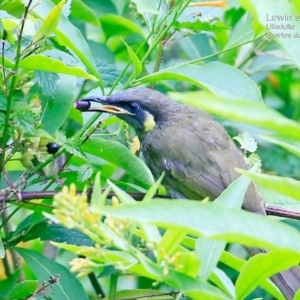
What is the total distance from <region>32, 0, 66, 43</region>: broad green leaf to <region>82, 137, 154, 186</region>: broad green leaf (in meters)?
0.58

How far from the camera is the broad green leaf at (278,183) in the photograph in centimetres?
132

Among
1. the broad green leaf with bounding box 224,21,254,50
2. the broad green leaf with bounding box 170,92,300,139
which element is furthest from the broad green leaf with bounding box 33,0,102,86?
the broad green leaf with bounding box 170,92,300,139

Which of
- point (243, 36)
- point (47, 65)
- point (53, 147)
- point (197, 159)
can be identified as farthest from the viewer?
point (197, 159)

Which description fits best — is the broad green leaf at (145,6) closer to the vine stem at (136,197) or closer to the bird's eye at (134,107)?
the vine stem at (136,197)

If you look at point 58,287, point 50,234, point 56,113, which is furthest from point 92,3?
point 58,287

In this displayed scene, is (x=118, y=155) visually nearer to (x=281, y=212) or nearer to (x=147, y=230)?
(x=281, y=212)

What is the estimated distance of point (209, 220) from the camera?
3.96 ft

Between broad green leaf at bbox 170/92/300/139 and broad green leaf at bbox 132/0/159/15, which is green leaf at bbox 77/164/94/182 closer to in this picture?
broad green leaf at bbox 132/0/159/15

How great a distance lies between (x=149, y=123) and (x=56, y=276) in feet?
4.08

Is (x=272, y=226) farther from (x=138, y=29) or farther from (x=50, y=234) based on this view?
(x=138, y=29)

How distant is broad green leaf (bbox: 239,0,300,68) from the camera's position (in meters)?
1.42

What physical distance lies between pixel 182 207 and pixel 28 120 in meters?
1.12

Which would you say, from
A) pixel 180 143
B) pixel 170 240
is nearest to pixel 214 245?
pixel 170 240

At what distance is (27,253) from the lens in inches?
103
